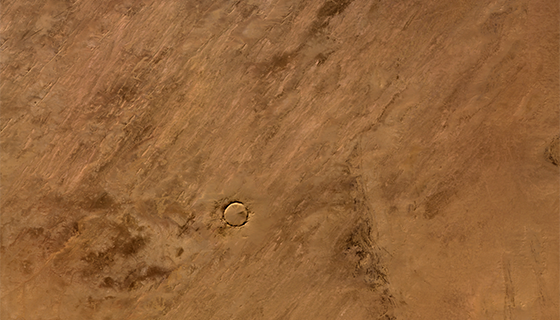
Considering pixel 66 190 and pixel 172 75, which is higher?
pixel 172 75

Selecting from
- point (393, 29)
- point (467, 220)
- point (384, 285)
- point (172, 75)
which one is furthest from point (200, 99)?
point (467, 220)

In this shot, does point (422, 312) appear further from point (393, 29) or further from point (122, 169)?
point (122, 169)

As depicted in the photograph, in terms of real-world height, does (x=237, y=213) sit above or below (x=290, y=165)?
below
